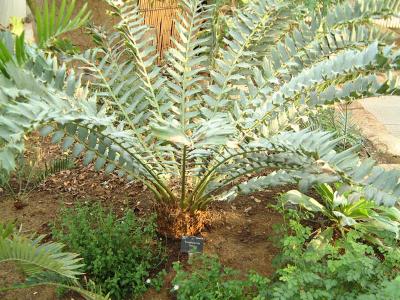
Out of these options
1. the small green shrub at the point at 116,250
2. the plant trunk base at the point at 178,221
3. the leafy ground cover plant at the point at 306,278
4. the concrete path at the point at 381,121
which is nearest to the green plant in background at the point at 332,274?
the leafy ground cover plant at the point at 306,278

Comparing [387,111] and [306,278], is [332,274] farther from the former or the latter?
[387,111]

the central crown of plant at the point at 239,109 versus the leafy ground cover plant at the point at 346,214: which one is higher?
the central crown of plant at the point at 239,109

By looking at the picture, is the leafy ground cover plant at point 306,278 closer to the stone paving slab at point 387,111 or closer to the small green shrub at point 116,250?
the small green shrub at point 116,250

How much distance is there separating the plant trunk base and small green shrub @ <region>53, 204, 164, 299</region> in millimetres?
60

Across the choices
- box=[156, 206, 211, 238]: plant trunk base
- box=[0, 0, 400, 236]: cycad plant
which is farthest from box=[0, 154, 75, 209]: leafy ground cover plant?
box=[156, 206, 211, 238]: plant trunk base

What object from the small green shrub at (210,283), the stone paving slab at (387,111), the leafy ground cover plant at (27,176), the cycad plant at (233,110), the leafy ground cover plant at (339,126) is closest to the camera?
the cycad plant at (233,110)

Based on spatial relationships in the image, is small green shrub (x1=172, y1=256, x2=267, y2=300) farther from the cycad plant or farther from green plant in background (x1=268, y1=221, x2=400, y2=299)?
the cycad plant

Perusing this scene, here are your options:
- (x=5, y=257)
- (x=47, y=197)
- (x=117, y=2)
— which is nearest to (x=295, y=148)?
(x=5, y=257)

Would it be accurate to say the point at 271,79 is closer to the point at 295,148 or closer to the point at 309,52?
the point at 309,52

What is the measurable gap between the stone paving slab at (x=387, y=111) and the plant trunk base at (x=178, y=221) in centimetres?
254

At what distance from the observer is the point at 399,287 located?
1.83m

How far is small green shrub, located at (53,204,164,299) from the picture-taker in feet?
7.86

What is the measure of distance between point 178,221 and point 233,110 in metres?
0.68

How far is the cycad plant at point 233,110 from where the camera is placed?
5.70ft
